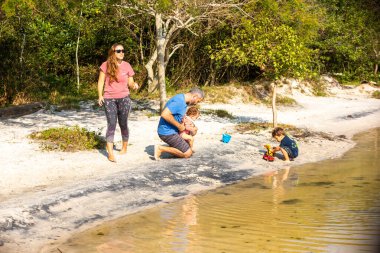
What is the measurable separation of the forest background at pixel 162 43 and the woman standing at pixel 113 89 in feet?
8.14

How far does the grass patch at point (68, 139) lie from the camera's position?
10.1 metres

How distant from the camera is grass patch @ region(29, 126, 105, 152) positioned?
1005cm

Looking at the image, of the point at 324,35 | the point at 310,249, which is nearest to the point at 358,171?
the point at 310,249

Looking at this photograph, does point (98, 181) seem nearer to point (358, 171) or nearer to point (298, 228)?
point (298, 228)

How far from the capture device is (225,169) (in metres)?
9.57

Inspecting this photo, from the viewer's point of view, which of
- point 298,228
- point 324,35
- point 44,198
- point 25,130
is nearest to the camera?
point 298,228

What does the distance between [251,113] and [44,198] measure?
10653 mm

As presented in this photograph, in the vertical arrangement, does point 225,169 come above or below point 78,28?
below

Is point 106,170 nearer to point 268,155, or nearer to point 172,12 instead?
point 268,155

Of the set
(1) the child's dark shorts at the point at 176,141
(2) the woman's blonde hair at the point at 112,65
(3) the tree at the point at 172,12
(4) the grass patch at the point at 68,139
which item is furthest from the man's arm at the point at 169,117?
(3) the tree at the point at 172,12

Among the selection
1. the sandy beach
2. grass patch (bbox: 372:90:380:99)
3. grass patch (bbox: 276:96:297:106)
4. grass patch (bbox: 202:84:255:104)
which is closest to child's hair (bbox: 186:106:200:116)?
the sandy beach

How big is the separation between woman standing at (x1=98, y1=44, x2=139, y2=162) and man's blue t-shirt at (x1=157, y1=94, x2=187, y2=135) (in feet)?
2.16

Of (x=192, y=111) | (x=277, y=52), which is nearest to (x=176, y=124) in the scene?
(x=192, y=111)

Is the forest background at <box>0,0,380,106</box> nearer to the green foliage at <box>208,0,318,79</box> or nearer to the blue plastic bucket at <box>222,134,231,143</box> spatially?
the green foliage at <box>208,0,318,79</box>
